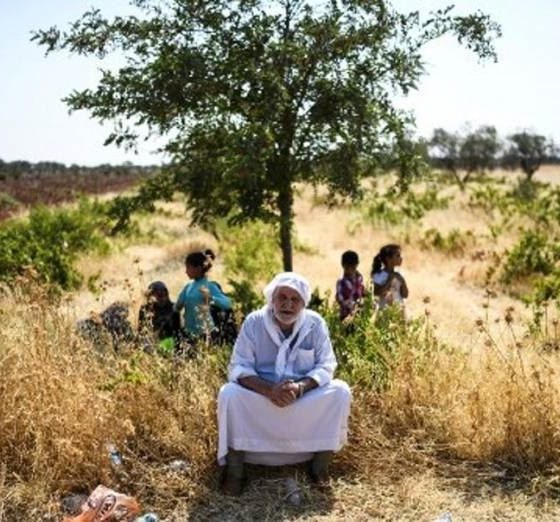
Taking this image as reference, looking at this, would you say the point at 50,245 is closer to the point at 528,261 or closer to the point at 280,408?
the point at 528,261

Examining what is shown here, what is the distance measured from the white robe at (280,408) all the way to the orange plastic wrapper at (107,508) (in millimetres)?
538

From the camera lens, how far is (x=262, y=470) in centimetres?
419

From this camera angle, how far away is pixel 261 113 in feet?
18.7

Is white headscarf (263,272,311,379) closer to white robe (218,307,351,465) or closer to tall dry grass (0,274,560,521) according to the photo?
white robe (218,307,351,465)

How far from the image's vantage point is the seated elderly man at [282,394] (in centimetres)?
392

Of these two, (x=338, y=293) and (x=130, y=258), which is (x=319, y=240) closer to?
(x=130, y=258)

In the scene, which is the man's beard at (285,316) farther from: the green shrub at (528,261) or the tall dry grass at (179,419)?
the green shrub at (528,261)

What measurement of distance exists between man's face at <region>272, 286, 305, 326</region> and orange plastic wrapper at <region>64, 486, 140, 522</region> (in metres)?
1.18

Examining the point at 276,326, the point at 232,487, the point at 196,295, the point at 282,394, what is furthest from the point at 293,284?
the point at 196,295

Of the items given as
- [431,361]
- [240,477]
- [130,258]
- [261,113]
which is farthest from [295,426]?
[130,258]

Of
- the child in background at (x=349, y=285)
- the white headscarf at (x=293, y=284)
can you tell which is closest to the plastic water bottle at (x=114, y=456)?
the white headscarf at (x=293, y=284)

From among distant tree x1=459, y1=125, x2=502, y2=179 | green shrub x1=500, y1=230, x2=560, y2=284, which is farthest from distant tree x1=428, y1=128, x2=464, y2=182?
green shrub x1=500, y1=230, x2=560, y2=284

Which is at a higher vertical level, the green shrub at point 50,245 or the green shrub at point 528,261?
the green shrub at point 50,245

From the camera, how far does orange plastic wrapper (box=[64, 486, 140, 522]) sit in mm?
3545
